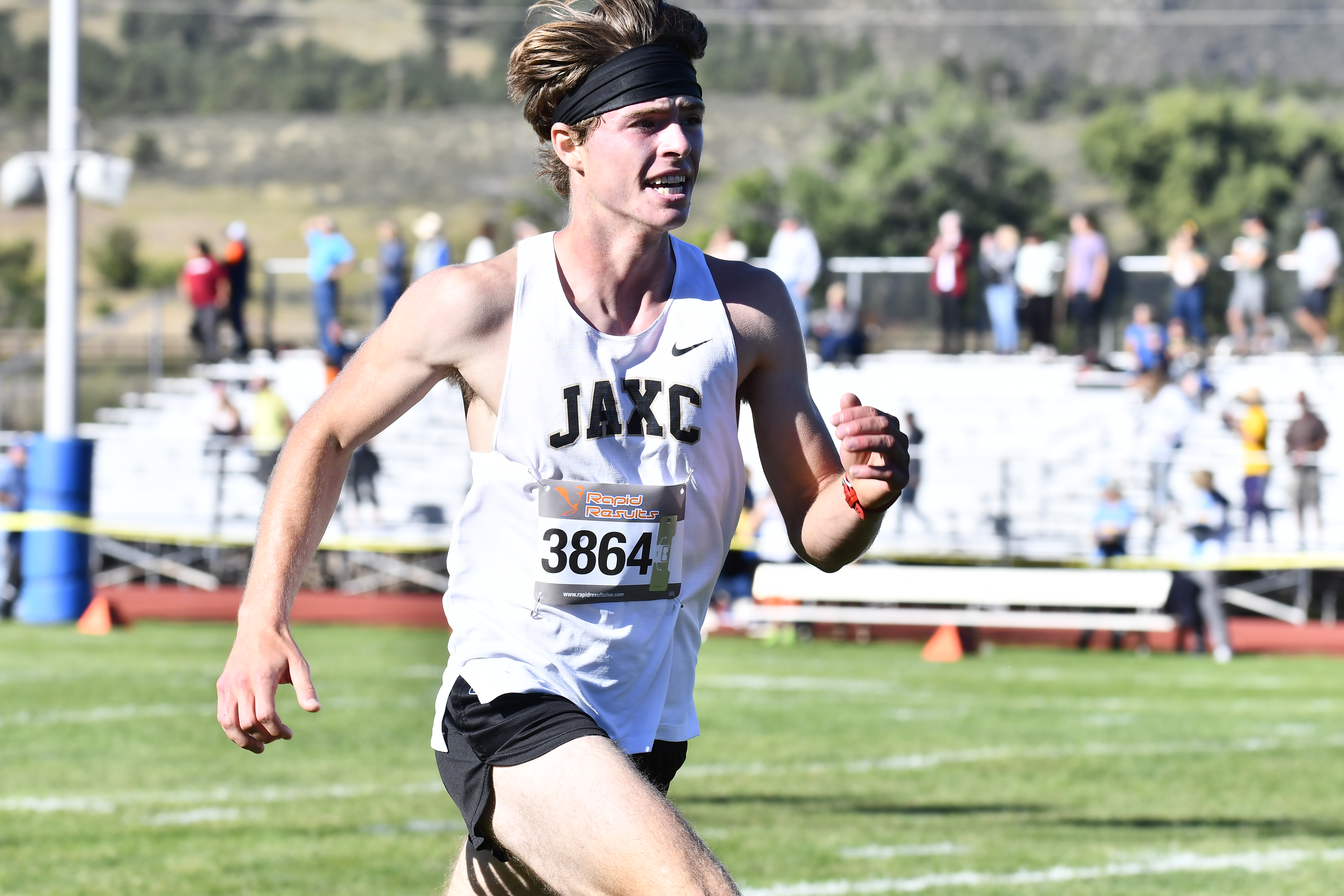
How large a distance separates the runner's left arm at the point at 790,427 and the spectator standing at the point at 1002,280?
19.5 m

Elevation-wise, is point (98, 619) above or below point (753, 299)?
below

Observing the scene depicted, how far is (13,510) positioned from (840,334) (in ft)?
34.7

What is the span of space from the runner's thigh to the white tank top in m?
0.20

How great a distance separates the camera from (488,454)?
3.66 metres

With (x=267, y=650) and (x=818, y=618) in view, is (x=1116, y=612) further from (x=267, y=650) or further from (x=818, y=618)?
(x=267, y=650)

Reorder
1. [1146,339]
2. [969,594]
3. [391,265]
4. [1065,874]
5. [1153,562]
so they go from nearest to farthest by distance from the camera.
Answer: [1065,874] < [969,594] < [1153,562] < [1146,339] < [391,265]

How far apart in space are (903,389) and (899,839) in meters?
17.7

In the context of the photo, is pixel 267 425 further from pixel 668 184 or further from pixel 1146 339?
pixel 668 184

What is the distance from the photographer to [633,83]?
362cm

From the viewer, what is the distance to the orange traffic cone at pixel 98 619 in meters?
16.8

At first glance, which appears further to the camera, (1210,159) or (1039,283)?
(1210,159)

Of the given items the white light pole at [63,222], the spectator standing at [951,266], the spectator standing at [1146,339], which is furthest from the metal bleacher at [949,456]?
the white light pole at [63,222]

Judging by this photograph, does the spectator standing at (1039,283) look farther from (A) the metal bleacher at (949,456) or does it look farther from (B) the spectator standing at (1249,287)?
(B) the spectator standing at (1249,287)

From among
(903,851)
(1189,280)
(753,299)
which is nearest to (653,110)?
(753,299)
